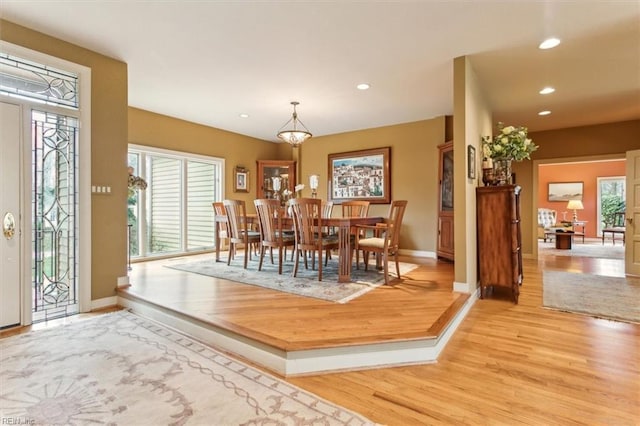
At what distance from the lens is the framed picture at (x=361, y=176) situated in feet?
20.6

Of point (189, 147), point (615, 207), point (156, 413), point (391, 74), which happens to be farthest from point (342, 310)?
point (615, 207)

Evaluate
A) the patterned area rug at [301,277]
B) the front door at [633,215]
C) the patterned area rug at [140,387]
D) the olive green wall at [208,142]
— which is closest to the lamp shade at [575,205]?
the front door at [633,215]

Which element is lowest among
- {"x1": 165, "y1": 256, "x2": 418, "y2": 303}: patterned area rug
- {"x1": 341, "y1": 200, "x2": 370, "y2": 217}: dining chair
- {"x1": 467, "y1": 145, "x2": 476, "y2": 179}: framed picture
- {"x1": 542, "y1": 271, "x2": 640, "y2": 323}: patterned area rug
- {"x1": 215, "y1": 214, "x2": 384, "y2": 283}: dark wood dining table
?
{"x1": 542, "y1": 271, "x2": 640, "y2": 323}: patterned area rug

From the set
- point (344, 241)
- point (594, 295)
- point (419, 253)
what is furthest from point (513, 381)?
point (419, 253)

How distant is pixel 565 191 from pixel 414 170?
7.56 m

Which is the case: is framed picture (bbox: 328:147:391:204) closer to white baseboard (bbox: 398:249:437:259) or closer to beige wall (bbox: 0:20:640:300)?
beige wall (bbox: 0:20:640:300)

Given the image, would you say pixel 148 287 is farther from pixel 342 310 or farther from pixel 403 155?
pixel 403 155

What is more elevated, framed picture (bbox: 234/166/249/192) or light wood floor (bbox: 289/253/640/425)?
framed picture (bbox: 234/166/249/192)

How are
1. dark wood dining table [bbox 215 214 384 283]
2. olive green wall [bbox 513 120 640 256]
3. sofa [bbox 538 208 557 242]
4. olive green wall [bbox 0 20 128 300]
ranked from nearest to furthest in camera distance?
olive green wall [bbox 0 20 128 300] < dark wood dining table [bbox 215 214 384 283] < olive green wall [bbox 513 120 640 256] < sofa [bbox 538 208 557 242]

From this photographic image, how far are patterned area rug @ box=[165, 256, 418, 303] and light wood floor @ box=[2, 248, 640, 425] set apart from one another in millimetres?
241

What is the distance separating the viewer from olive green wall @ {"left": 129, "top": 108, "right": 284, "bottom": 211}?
17.2 feet

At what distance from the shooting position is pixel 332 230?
196 inches

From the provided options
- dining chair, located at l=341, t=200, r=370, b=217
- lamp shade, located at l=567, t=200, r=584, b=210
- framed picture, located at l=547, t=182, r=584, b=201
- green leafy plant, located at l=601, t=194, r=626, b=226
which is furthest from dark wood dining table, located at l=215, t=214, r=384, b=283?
green leafy plant, located at l=601, t=194, r=626, b=226

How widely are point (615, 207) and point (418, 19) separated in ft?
35.1
